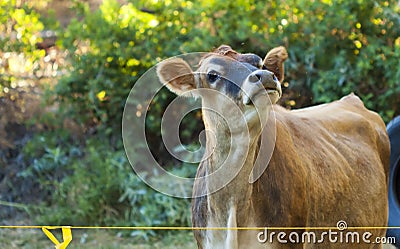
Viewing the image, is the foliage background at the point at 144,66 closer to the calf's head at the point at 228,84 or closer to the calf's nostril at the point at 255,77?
the calf's head at the point at 228,84

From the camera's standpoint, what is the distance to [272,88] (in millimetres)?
3828

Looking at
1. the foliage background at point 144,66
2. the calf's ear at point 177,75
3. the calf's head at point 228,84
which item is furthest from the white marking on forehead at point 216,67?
the foliage background at point 144,66

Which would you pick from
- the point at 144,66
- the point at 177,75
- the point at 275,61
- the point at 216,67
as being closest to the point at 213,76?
the point at 216,67

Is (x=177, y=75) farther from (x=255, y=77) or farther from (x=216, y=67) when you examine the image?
(x=255, y=77)

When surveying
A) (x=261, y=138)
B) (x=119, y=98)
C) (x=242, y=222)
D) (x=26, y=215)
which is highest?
(x=261, y=138)

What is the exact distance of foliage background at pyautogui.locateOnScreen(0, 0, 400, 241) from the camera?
28.7ft

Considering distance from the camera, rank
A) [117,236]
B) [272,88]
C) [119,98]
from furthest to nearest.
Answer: [119,98] < [117,236] < [272,88]

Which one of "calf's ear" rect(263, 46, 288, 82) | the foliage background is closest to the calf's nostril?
"calf's ear" rect(263, 46, 288, 82)

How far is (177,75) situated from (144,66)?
15.6 ft

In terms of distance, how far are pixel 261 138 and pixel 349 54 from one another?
5074mm

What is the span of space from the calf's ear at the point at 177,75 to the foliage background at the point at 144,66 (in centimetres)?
423

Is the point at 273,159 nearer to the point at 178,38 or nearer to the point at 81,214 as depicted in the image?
the point at 81,214

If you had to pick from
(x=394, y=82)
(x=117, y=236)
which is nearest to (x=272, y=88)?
(x=117, y=236)

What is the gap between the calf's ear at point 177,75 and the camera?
4.38 meters
